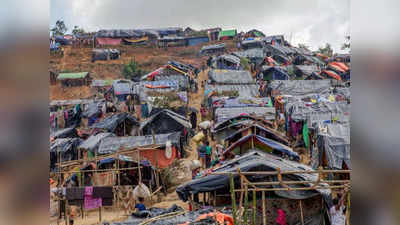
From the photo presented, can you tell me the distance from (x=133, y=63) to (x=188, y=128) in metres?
13.5

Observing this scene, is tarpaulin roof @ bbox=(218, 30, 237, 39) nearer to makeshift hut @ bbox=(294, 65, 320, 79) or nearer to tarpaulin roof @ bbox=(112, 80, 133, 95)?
makeshift hut @ bbox=(294, 65, 320, 79)

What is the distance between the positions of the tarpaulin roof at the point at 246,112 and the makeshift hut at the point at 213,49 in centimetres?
1348

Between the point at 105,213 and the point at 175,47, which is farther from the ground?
the point at 175,47

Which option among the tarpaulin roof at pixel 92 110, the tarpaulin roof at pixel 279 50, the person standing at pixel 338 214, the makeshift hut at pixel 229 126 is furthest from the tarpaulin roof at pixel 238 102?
the tarpaulin roof at pixel 279 50

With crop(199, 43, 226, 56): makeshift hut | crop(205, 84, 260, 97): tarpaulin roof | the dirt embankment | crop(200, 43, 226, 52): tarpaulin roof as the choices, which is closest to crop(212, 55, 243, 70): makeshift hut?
the dirt embankment

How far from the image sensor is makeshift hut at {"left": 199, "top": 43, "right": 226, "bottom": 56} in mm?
23986

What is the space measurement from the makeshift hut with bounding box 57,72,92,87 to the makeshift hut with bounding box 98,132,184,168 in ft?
42.4

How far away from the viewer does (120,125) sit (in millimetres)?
10234

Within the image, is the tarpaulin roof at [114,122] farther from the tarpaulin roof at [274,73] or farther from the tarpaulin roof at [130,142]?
the tarpaulin roof at [274,73]

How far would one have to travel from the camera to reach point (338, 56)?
2266cm

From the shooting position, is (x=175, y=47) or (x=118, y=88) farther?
(x=175, y=47)

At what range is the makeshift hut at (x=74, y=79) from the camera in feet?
65.9
